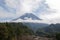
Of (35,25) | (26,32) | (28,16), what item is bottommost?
(26,32)

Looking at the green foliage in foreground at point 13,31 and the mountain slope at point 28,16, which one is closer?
the green foliage in foreground at point 13,31

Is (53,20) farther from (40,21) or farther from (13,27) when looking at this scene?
(13,27)

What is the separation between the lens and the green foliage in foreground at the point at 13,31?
10.5 ft

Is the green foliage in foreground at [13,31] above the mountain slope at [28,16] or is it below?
below

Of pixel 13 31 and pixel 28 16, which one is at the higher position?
pixel 28 16

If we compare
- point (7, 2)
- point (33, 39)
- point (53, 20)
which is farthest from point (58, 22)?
point (7, 2)

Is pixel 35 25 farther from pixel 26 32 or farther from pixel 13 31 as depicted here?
pixel 13 31

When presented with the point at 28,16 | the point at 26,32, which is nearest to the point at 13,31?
the point at 26,32

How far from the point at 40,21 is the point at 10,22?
24.7 inches

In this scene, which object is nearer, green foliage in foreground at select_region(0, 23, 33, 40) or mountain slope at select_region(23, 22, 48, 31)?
green foliage in foreground at select_region(0, 23, 33, 40)

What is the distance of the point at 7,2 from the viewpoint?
3.41m

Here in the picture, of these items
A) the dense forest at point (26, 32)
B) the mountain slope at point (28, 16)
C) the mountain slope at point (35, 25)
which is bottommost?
the dense forest at point (26, 32)

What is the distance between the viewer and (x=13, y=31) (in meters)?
3.32

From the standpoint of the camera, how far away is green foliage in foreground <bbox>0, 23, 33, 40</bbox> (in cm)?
319
